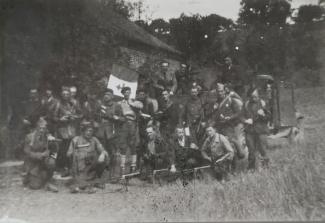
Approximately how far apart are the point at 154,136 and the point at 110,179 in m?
0.82

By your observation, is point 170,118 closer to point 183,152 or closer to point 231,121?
point 183,152

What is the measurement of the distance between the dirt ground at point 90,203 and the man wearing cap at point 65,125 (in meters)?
0.37

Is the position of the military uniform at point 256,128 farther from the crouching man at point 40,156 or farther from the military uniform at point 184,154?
the crouching man at point 40,156

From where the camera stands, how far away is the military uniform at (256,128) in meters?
5.62

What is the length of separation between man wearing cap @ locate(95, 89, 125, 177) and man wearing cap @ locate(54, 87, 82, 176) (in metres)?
0.29

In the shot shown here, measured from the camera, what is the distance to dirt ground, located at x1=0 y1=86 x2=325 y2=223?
5.07 meters

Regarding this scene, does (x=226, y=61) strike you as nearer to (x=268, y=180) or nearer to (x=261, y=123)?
(x=261, y=123)

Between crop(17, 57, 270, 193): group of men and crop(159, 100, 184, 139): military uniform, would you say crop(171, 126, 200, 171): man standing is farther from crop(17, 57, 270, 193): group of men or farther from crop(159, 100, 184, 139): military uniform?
crop(159, 100, 184, 139): military uniform

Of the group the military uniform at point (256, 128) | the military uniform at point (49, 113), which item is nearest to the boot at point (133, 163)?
the military uniform at point (49, 113)

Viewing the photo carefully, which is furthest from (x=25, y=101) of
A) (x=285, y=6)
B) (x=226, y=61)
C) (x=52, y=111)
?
(x=285, y=6)

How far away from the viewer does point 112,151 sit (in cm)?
590

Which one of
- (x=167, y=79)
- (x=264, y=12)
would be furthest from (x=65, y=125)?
(x=264, y=12)

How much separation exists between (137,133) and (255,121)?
5.23 feet

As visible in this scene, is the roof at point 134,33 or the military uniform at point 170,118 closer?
the military uniform at point 170,118
